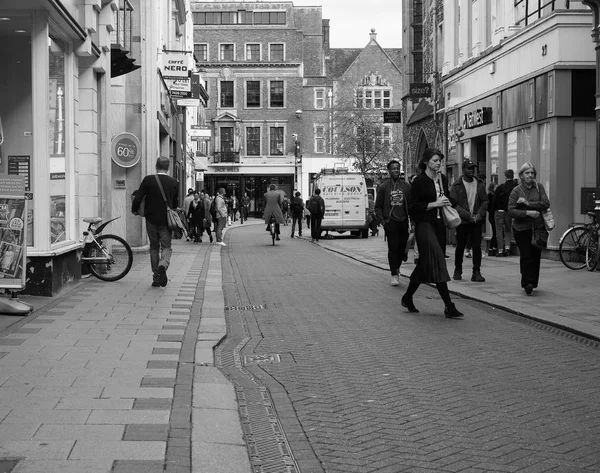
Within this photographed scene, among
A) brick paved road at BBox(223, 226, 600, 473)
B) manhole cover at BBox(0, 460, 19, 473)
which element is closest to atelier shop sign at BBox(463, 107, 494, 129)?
brick paved road at BBox(223, 226, 600, 473)

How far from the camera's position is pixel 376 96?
8219cm

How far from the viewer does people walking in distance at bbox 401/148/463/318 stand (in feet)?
34.8

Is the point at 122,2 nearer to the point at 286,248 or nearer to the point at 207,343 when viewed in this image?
the point at 286,248

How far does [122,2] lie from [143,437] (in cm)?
1735

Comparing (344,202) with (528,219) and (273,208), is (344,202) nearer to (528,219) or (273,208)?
(273,208)

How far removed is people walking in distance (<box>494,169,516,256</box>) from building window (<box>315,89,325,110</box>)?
59.7m

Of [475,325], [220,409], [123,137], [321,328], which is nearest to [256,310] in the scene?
[321,328]

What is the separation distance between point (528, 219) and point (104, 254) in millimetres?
6084

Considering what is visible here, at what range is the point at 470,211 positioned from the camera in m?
14.9

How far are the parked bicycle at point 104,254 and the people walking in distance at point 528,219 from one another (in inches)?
219

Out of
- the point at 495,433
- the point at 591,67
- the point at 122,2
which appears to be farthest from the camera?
the point at 122,2

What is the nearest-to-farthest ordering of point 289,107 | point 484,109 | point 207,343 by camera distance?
point 207,343 < point 484,109 < point 289,107

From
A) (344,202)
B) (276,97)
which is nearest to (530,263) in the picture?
(344,202)

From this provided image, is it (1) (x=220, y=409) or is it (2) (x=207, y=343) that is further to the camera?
(2) (x=207, y=343)
